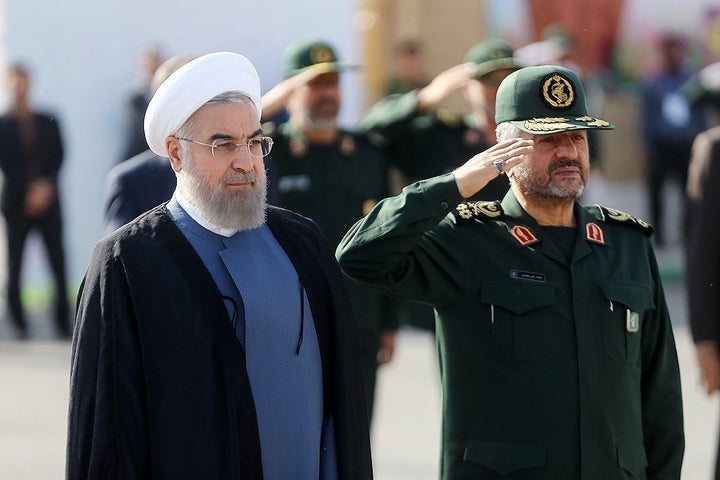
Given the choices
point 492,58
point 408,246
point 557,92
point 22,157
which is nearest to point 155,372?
point 408,246

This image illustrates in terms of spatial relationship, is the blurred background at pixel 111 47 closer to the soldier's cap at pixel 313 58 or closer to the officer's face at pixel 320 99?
the soldier's cap at pixel 313 58

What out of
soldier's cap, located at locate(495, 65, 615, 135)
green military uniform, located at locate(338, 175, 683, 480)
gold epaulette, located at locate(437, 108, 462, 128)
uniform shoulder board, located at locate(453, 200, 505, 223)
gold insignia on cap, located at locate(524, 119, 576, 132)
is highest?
gold epaulette, located at locate(437, 108, 462, 128)

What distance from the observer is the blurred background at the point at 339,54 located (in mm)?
9516

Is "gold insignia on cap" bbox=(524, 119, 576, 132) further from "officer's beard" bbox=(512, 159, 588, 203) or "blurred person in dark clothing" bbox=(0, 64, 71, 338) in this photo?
"blurred person in dark clothing" bbox=(0, 64, 71, 338)

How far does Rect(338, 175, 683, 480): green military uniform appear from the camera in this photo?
14.3ft

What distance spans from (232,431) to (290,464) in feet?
0.71

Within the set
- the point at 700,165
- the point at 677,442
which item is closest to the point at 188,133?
the point at 677,442

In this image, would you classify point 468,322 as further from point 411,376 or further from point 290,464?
point 411,376

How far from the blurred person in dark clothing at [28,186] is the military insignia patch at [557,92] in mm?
7766

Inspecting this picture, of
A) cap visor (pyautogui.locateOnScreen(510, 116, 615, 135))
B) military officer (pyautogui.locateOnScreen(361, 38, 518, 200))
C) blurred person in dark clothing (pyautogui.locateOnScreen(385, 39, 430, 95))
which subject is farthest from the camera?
blurred person in dark clothing (pyautogui.locateOnScreen(385, 39, 430, 95))

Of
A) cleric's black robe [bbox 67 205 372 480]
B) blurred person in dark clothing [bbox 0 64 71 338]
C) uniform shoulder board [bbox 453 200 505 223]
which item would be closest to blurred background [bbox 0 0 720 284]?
blurred person in dark clothing [bbox 0 64 71 338]

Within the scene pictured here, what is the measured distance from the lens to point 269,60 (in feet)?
40.9

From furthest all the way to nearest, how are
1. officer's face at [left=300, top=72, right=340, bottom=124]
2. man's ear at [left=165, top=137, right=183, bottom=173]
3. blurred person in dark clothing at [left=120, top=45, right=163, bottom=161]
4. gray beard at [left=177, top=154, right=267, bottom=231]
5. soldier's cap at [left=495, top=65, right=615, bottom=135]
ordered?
blurred person in dark clothing at [left=120, top=45, right=163, bottom=161], officer's face at [left=300, top=72, right=340, bottom=124], soldier's cap at [left=495, top=65, right=615, bottom=135], man's ear at [left=165, top=137, right=183, bottom=173], gray beard at [left=177, top=154, right=267, bottom=231]

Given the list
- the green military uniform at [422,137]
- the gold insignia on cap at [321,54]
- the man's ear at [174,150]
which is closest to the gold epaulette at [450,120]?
the green military uniform at [422,137]
